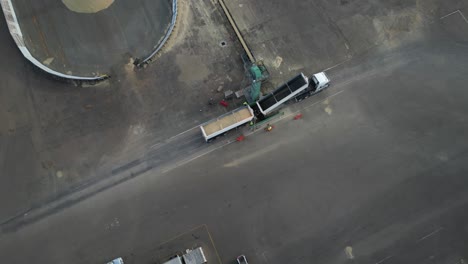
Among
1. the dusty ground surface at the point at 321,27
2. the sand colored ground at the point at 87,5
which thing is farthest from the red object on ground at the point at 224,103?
the sand colored ground at the point at 87,5

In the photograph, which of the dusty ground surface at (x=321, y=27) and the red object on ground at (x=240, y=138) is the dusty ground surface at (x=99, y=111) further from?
the dusty ground surface at (x=321, y=27)

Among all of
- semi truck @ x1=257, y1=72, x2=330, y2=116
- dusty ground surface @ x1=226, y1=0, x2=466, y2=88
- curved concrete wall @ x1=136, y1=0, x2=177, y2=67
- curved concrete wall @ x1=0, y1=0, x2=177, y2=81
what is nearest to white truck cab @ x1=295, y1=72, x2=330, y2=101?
semi truck @ x1=257, y1=72, x2=330, y2=116

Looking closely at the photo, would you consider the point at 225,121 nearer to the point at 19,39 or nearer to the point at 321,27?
the point at 321,27

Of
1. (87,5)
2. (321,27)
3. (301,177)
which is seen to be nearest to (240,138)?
(301,177)

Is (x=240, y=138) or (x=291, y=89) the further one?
(x=240, y=138)

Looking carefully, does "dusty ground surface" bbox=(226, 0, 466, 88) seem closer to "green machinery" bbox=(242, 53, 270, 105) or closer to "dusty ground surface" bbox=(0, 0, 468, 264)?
"dusty ground surface" bbox=(0, 0, 468, 264)

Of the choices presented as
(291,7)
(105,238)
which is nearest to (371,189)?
(291,7)

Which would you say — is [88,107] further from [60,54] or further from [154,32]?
[154,32]

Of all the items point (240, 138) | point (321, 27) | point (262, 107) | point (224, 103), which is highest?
point (321, 27)
